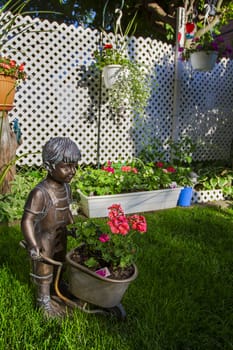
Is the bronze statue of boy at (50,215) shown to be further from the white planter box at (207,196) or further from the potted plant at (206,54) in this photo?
the potted plant at (206,54)

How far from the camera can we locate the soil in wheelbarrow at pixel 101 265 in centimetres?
150

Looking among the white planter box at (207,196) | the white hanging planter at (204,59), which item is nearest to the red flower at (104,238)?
the white planter box at (207,196)

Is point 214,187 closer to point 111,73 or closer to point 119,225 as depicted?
point 111,73

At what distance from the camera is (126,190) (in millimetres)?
3807

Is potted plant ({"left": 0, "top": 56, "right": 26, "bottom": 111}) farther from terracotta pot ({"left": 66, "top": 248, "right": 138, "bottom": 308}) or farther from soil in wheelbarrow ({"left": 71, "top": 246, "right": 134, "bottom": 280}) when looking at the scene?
terracotta pot ({"left": 66, "top": 248, "right": 138, "bottom": 308})

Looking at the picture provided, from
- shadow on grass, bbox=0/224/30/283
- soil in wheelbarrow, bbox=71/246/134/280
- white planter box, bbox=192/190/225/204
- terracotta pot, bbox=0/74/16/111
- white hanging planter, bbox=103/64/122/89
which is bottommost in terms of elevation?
white planter box, bbox=192/190/225/204

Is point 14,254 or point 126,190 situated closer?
point 14,254

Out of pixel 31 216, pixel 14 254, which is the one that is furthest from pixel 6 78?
pixel 31 216

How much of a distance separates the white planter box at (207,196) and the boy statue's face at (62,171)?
325 cm

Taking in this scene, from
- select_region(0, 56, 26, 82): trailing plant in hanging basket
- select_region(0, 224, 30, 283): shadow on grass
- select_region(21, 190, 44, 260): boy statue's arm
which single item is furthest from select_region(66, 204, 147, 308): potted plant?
select_region(0, 56, 26, 82): trailing plant in hanging basket

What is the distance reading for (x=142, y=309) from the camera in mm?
1710

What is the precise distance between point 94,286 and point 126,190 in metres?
2.41

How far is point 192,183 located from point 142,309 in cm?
289

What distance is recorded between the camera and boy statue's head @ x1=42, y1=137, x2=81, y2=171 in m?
1.42
